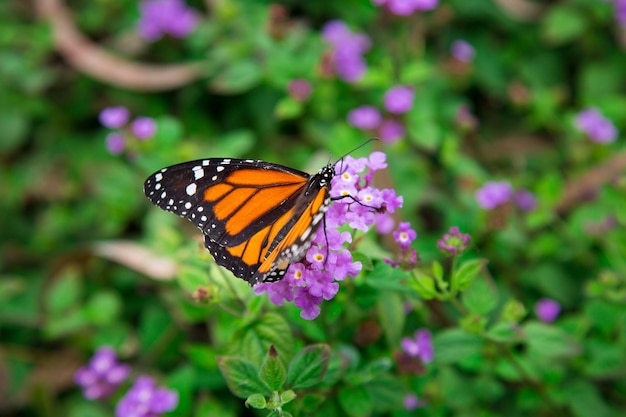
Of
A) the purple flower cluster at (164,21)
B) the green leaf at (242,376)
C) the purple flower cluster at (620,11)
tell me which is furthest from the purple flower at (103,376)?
the purple flower cluster at (620,11)

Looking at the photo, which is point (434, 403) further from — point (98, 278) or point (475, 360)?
point (98, 278)

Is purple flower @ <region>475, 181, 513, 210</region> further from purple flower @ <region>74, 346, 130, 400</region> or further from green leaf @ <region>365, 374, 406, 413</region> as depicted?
purple flower @ <region>74, 346, 130, 400</region>

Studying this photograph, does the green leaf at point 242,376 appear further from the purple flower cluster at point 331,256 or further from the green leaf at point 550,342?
the green leaf at point 550,342

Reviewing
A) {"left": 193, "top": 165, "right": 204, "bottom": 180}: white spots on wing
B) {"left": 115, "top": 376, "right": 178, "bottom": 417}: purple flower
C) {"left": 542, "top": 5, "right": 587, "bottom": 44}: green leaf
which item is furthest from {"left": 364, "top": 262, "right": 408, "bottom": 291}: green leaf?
{"left": 542, "top": 5, "right": 587, "bottom": 44}: green leaf

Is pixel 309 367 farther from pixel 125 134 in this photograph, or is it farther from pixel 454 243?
pixel 125 134

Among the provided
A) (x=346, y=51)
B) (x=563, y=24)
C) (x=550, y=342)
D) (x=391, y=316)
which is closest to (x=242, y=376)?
(x=391, y=316)
